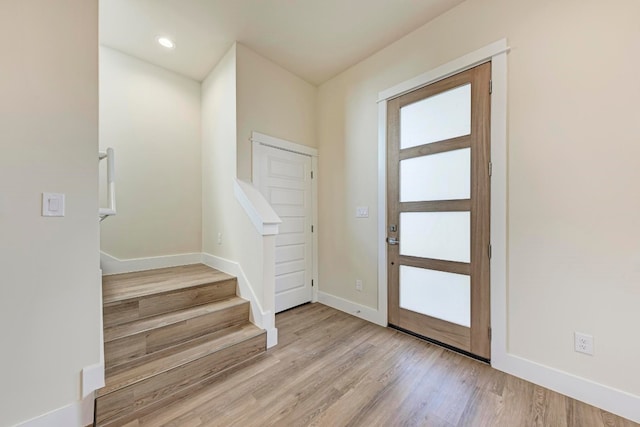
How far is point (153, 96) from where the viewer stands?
2945 mm

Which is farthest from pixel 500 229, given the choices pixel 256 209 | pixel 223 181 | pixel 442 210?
pixel 223 181

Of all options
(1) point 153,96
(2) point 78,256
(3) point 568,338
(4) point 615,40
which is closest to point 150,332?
(2) point 78,256

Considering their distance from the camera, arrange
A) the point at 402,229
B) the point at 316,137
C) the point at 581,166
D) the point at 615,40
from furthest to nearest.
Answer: the point at 316,137, the point at 402,229, the point at 581,166, the point at 615,40

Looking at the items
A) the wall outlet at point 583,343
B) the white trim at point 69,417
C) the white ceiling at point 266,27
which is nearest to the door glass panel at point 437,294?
the wall outlet at point 583,343

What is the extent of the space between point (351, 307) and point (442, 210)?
1569 mm

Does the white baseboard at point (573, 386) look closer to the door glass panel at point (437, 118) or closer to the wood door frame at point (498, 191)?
the wood door frame at point (498, 191)

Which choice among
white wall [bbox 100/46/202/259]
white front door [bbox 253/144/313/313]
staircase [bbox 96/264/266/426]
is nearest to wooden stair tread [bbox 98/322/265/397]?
staircase [bbox 96/264/266/426]

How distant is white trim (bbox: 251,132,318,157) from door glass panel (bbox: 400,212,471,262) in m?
1.52

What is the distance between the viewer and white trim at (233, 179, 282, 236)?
2.20 m

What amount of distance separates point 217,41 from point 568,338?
3908 millimetres

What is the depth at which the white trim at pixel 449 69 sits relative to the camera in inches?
74.9

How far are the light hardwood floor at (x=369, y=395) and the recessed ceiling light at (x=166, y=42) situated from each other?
3.20 m

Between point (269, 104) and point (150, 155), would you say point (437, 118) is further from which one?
point (150, 155)

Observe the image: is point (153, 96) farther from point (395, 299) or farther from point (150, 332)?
point (395, 299)
